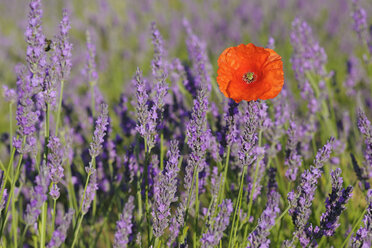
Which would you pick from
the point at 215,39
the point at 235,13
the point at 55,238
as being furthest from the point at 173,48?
the point at 55,238

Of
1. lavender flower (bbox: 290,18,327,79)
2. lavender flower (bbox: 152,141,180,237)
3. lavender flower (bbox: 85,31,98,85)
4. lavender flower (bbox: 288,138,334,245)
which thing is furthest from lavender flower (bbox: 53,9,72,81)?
lavender flower (bbox: 290,18,327,79)

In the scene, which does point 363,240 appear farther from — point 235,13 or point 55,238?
point 235,13

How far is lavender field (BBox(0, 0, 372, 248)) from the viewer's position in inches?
48.7

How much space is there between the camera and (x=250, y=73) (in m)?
1.37

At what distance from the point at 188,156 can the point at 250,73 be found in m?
0.40

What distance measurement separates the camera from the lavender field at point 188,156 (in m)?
1.24

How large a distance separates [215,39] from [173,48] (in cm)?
69

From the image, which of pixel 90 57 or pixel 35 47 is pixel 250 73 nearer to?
pixel 35 47

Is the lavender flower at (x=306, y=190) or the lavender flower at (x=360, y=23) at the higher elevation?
the lavender flower at (x=360, y=23)

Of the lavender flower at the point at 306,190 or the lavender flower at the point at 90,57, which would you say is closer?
the lavender flower at the point at 306,190

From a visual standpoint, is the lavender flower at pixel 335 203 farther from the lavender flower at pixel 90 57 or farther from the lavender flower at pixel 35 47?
the lavender flower at pixel 90 57

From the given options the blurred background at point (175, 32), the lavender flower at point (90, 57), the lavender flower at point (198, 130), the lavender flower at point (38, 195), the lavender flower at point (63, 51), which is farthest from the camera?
the blurred background at point (175, 32)

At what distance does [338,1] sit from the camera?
5.72 metres

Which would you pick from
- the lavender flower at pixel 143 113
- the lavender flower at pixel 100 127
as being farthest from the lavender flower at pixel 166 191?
the lavender flower at pixel 100 127
